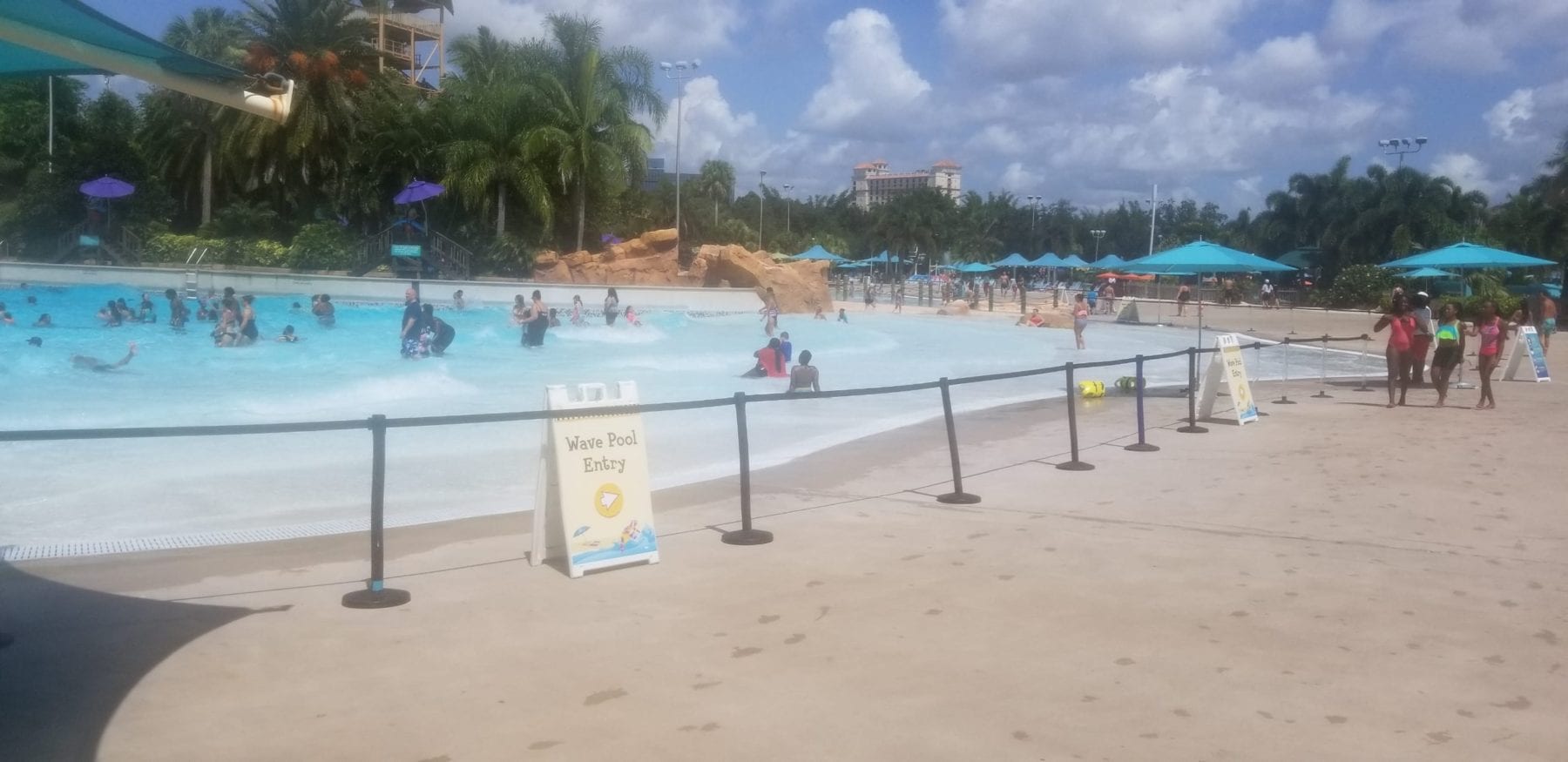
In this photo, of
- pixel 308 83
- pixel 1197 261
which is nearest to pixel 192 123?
pixel 308 83

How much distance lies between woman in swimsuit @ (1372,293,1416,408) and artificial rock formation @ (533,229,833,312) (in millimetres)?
28161

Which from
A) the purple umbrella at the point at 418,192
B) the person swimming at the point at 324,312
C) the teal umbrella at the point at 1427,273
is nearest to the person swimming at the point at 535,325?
the person swimming at the point at 324,312

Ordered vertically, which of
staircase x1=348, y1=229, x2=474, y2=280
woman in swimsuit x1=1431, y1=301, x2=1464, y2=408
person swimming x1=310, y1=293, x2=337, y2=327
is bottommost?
woman in swimsuit x1=1431, y1=301, x2=1464, y2=408

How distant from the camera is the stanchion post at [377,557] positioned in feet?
17.8

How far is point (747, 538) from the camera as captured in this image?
6.98 metres

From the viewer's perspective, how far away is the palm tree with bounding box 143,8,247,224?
40.9m

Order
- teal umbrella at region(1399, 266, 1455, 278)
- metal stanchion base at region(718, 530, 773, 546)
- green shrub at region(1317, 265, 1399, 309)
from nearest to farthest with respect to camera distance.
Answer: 1. metal stanchion base at region(718, 530, 773, 546)
2. teal umbrella at region(1399, 266, 1455, 278)
3. green shrub at region(1317, 265, 1399, 309)

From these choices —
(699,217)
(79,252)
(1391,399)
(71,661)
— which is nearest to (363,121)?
(79,252)

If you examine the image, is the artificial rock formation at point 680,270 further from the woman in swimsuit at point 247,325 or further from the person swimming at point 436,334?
the person swimming at point 436,334

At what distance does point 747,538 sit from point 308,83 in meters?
39.2

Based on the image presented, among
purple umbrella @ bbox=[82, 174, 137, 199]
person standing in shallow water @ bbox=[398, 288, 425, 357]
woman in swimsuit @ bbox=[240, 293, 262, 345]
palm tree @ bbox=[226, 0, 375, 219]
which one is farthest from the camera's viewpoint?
palm tree @ bbox=[226, 0, 375, 219]

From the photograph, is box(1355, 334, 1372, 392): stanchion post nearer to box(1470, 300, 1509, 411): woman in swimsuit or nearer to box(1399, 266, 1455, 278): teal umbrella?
box(1470, 300, 1509, 411): woman in swimsuit

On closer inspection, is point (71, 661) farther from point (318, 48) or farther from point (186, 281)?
point (318, 48)

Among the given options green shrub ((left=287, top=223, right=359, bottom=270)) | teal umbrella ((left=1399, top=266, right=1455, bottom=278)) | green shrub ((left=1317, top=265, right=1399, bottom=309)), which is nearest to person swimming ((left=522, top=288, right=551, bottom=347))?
green shrub ((left=287, top=223, right=359, bottom=270))
